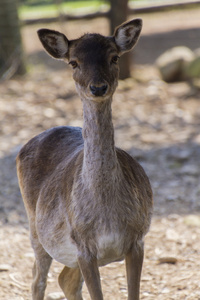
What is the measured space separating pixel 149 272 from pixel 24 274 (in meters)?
1.21

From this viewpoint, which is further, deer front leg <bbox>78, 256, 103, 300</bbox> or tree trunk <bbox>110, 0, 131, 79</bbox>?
tree trunk <bbox>110, 0, 131, 79</bbox>

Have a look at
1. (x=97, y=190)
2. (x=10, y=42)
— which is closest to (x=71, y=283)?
(x=97, y=190)

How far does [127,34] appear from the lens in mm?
3945

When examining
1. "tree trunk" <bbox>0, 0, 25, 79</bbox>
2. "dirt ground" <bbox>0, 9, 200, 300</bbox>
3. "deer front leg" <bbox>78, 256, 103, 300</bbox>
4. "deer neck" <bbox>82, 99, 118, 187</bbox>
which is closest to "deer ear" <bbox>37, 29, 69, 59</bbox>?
"deer neck" <bbox>82, 99, 118, 187</bbox>

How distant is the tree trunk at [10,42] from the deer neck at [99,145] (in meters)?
8.19

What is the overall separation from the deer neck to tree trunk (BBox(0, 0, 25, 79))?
819cm

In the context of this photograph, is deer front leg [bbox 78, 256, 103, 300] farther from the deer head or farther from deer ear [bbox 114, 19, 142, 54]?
deer ear [bbox 114, 19, 142, 54]

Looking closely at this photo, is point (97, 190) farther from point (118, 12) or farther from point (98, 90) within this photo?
point (118, 12)

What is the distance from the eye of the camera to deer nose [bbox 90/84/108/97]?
131 inches

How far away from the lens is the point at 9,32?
11.4 m

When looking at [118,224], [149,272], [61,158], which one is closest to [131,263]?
[118,224]

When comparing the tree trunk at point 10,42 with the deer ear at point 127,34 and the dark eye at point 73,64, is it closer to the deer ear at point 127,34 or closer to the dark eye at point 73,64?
the deer ear at point 127,34

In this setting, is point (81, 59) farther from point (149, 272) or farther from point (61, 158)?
point (149, 272)

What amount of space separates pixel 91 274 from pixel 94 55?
1418mm
